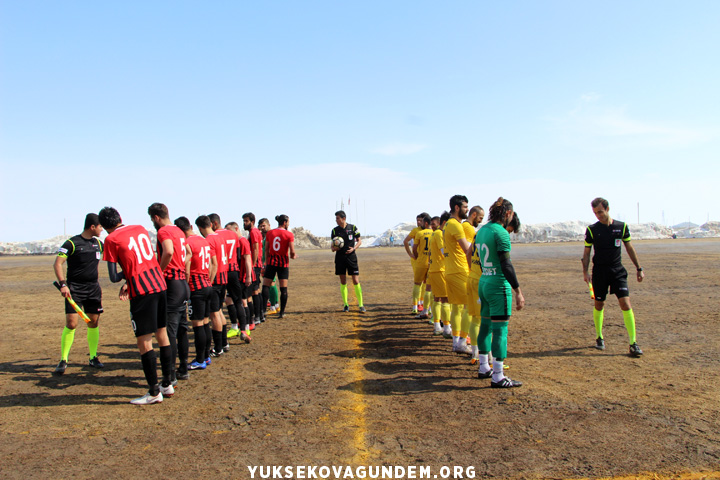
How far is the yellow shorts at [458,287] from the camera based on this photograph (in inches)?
271

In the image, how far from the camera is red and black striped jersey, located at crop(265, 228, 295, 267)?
Answer: 1028 cm

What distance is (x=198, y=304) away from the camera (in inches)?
263

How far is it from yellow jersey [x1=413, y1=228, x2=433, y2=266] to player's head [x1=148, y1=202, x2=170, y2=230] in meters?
5.30

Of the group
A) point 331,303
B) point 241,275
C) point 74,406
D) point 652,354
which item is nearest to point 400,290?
point 331,303

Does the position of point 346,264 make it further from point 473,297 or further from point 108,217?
point 108,217

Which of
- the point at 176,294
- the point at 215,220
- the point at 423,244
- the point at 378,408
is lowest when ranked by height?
the point at 378,408

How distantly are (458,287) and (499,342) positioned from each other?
153 cm

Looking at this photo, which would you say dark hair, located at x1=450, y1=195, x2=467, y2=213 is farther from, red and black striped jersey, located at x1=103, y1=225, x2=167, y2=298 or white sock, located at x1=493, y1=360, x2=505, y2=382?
red and black striped jersey, located at x1=103, y1=225, x2=167, y2=298

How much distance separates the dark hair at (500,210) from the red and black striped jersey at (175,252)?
4048 millimetres

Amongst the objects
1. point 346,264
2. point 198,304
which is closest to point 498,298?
point 198,304

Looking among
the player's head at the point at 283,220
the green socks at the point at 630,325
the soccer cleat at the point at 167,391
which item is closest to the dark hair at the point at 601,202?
the green socks at the point at 630,325

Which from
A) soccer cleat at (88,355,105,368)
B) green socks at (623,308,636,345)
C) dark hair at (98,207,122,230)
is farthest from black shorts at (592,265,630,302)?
soccer cleat at (88,355,105,368)

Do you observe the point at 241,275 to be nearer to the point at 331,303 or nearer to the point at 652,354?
the point at 331,303

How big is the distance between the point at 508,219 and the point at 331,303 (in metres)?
7.79
